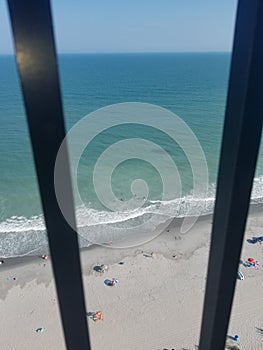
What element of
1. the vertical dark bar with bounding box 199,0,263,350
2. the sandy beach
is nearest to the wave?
the sandy beach

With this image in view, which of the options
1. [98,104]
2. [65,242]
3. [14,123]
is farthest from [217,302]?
[98,104]

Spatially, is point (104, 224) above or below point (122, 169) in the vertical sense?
above

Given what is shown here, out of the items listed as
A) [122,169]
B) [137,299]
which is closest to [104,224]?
[137,299]

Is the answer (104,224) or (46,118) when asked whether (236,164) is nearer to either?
(46,118)

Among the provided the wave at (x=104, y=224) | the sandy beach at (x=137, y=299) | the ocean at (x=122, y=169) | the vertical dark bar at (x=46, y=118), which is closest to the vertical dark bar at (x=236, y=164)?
the ocean at (x=122, y=169)

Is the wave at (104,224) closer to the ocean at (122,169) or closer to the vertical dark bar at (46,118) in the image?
the ocean at (122,169)

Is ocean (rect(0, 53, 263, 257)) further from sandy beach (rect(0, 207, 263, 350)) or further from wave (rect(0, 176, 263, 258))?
sandy beach (rect(0, 207, 263, 350))

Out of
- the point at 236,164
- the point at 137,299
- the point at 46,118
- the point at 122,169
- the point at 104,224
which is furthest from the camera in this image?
the point at 122,169
